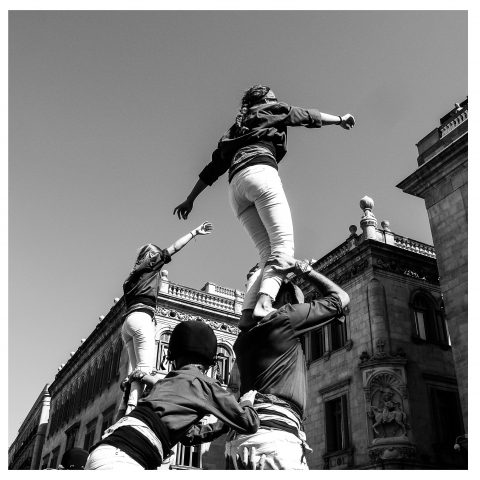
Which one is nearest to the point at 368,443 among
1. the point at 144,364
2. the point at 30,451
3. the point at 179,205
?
the point at 144,364

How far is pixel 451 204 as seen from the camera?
18.6 metres

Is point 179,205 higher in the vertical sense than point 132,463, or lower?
higher

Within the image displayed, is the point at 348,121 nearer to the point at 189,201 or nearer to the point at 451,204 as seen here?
the point at 189,201

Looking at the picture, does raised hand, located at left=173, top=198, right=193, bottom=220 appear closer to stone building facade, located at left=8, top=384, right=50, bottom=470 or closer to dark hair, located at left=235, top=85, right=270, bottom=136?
dark hair, located at left=235, top=85, right=270, bottom=136

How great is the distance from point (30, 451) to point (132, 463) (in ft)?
216

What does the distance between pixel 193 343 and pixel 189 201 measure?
6.57 feet

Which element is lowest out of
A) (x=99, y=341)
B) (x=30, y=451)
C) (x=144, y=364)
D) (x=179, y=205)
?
(x=30, y=451)

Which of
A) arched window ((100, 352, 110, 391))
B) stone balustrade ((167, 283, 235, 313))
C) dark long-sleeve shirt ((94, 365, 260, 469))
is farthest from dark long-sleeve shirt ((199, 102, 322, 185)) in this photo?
arched window ((100, 352, 110, 391))

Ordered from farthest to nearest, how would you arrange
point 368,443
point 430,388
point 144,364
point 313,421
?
point 313,421 < point 430,388 < point 368,443 < point 144,364

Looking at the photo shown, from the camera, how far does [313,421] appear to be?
23453mm

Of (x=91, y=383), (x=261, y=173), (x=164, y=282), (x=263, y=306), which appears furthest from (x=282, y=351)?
(x=91, y=383)

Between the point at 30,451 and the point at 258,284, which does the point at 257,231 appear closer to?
the point at 258,284

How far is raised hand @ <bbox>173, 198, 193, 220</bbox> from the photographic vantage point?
4641 millimetres

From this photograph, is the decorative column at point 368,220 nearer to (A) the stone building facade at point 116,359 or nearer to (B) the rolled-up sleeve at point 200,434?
(A) the stone building facade at point 116,359
